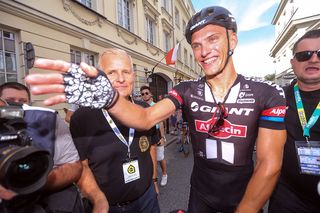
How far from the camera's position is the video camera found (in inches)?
31.4

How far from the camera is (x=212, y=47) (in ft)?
5.07

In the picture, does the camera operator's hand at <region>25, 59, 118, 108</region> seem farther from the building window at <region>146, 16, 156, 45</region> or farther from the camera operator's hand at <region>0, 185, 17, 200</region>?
the building window at <region>146, 16, 156, 45</region>

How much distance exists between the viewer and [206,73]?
62.9 inches

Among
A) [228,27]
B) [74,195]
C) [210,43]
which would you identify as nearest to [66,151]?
[74,195]

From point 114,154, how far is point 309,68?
1910 mm

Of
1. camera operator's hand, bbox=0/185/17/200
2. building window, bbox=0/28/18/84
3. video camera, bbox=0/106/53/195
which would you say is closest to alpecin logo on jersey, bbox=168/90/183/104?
video camera, bbox=0/106/53/195

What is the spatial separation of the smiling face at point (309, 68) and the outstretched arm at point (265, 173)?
2.98 ft

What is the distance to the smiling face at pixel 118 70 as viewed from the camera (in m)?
1.80

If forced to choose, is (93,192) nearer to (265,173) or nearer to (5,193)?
(5,193)

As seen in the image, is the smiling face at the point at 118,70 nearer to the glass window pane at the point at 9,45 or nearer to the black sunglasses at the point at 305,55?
the black sunglasses at the point at 305,55

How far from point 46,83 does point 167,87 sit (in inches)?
660

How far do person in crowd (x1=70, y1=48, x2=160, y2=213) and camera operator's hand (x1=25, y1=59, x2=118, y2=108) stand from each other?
0.71 m

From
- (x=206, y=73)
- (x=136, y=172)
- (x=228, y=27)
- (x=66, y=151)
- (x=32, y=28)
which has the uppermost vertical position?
(x=32, y=28)

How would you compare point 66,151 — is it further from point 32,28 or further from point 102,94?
point 32,28
